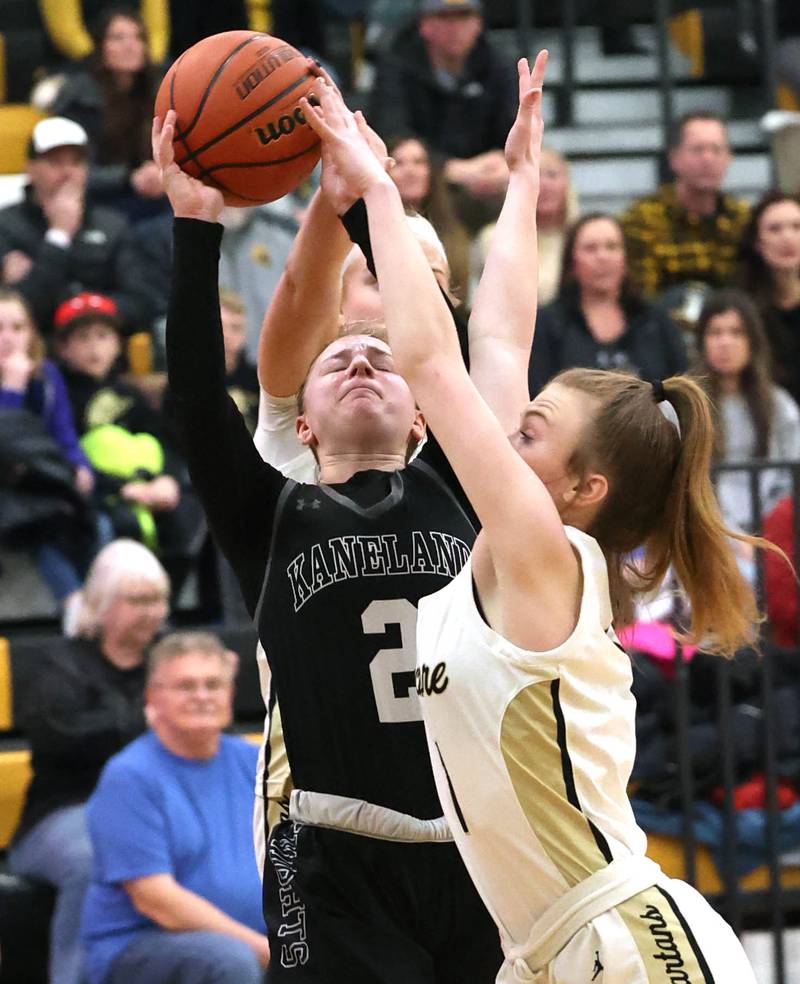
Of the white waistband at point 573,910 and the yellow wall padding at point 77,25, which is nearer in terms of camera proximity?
the white waistband at point 573,910

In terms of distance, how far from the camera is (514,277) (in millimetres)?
3322

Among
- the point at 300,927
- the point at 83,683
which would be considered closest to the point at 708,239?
the point at 83,683

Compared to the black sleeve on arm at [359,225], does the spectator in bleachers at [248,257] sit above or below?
above

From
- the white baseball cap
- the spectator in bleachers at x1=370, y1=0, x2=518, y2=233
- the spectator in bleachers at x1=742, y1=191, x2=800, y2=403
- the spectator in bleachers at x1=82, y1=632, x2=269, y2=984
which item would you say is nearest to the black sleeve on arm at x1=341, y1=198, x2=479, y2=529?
the spectator in bleachers at x1=82, y1=632, x2=269, y2=984

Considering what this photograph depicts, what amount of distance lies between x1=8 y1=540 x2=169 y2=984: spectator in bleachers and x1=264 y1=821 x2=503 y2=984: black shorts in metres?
2.30

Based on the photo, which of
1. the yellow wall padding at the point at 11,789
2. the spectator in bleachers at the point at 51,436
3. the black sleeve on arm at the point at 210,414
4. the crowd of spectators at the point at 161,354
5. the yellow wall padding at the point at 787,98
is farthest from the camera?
the yellow wall padding at the point at 787,98

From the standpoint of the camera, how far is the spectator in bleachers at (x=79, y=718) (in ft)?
17.3

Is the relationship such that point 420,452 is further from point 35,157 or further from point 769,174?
point 769,174

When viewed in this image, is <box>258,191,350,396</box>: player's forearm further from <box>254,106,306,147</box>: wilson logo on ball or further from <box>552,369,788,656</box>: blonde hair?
<box>552,369,788,656</box>: blonde hair

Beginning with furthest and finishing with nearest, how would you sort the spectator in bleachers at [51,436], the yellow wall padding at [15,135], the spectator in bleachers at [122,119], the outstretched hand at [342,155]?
the yellow wall padding at [15,135], the spectator in bleachers at [122,119], the spectator in bleachers at [51,436], the outstretched hand at [342,155]

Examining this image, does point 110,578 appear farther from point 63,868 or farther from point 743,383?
point 743,383

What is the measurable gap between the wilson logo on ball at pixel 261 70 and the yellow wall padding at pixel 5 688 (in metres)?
3.38

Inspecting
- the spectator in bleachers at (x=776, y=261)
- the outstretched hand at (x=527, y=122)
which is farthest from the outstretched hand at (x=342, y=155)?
the spectator in bleachers at (x=776, y=261)

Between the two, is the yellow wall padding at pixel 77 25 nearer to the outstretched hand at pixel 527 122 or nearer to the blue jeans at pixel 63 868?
the blue jeans at pixel 63 868
